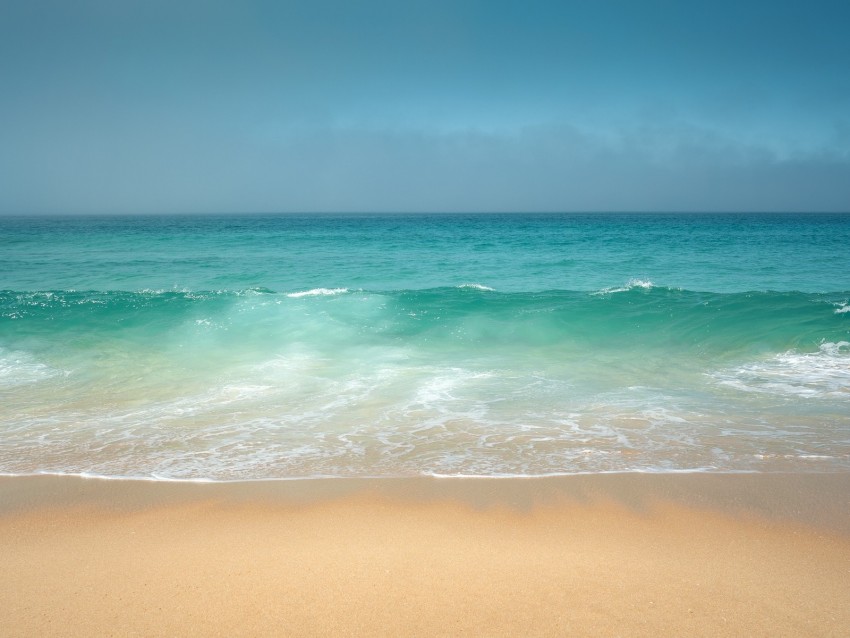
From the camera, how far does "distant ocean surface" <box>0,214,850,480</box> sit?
17.8 feet

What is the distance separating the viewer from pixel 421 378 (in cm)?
860

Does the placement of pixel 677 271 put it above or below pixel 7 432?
above

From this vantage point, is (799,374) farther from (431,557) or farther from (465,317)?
(431,557)

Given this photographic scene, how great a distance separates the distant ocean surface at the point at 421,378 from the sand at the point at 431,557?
1.47ft

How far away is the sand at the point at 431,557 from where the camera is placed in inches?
121

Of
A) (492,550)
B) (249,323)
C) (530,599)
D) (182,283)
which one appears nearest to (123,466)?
(492,550)

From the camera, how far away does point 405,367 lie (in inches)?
368

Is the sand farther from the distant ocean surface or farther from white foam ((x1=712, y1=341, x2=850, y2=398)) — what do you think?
white foam ((x1=712, y1=341, x2=850, y2=398))

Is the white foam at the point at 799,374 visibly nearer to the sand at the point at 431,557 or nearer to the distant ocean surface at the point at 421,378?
the distant ocean surface at the point at 421,378

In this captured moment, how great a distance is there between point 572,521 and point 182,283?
60.5 feet

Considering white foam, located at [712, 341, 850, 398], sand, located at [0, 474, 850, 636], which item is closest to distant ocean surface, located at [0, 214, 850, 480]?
white foam, located at [712, 341, 850, 398]

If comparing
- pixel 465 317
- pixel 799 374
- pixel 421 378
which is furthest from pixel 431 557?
pixel 465 317

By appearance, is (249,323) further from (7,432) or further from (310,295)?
(7,432)

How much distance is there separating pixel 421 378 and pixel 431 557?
4931mm
